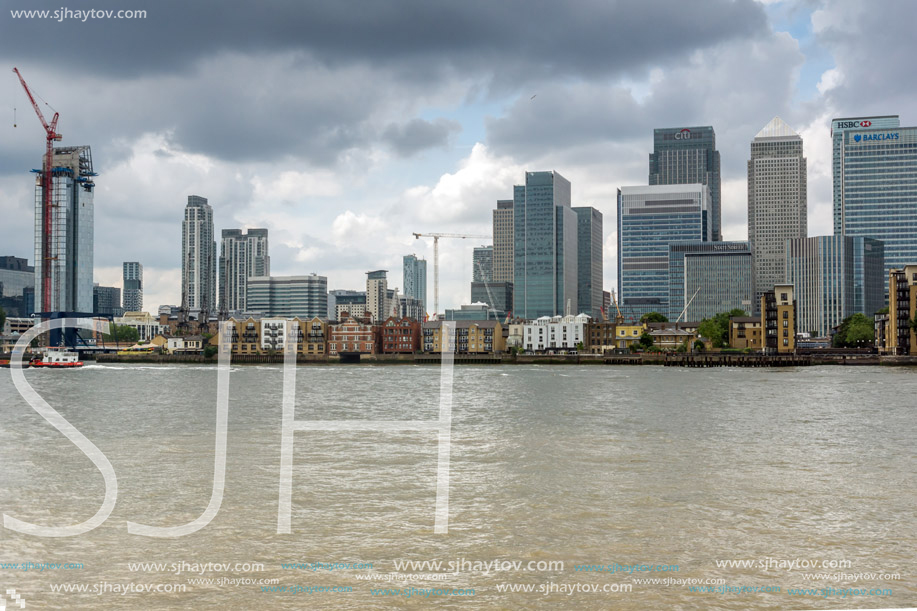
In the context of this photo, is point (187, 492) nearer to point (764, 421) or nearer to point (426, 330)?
point (764, 421)

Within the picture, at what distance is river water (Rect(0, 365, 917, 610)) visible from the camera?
40.5 ft

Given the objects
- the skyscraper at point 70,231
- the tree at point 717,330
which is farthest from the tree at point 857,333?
the skyscraper at point 70,231

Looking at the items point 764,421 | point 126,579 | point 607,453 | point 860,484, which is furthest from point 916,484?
point 126,579

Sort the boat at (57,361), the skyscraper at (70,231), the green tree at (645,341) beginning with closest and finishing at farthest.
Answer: the boat at (57,361) → the green tree at (645,341) → the skyscraper at (70,231)

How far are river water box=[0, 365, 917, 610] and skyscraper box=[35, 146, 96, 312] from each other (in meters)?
168

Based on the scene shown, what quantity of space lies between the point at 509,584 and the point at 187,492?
1021cm

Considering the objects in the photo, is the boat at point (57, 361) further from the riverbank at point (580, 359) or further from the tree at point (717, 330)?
the tree at point (717, 330)

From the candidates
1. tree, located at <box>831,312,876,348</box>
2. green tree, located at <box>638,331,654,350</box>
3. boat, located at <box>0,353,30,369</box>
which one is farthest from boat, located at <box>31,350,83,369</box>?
tree, located at <box>831,312,876,348</box>

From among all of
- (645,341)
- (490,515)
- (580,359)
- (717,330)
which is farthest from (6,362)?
(490,515)

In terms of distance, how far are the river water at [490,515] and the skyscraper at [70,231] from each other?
168 metres

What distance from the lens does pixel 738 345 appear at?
520 ft

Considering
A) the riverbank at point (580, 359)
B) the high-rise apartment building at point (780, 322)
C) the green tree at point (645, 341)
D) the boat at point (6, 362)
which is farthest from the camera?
the green tree at point (645, 341)

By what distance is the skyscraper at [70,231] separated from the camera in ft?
600

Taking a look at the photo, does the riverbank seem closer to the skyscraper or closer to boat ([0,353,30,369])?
boat ([0,353,30,369])
